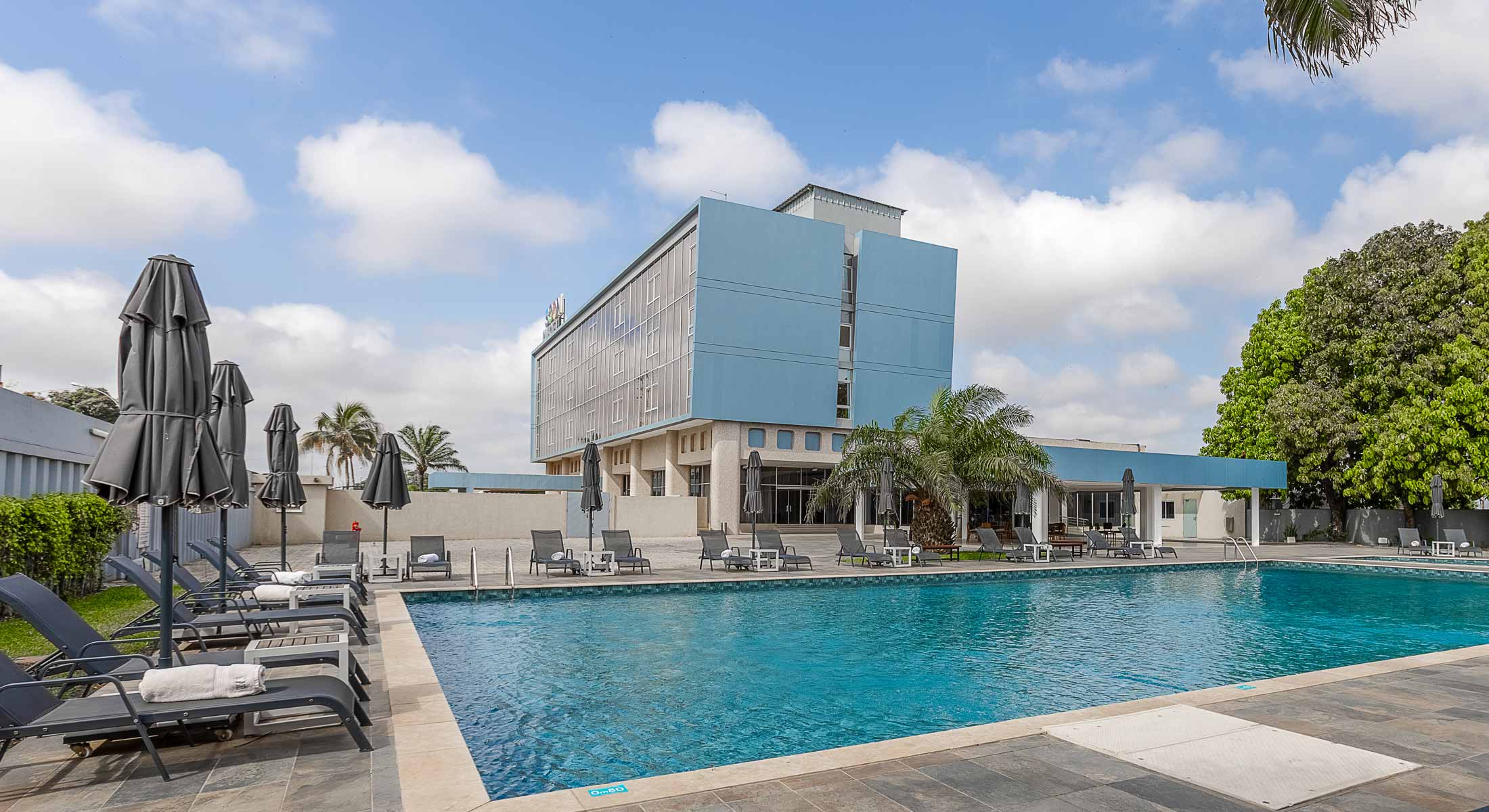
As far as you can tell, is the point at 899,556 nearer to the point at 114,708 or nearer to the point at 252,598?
the point at 252,598

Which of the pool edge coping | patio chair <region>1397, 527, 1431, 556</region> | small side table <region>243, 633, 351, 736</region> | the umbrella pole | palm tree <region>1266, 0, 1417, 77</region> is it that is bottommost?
patio chair <region>1397, 527, 1431, 556</region>

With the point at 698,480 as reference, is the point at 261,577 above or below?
below

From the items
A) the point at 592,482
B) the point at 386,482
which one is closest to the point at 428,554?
the point at 386,482

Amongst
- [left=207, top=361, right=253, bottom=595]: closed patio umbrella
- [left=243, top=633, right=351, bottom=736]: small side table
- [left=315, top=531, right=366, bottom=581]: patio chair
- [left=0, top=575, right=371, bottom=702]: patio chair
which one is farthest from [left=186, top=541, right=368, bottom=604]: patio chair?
[left=243, top=633, right=351, bottom=736]: small side table

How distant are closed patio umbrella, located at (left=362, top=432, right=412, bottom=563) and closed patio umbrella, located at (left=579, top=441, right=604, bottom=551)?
14.4ft

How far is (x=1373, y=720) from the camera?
5871mm

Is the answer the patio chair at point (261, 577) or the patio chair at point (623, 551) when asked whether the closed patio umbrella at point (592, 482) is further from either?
the patio chair at point (261, 577)

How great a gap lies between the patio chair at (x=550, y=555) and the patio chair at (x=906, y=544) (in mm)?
7624

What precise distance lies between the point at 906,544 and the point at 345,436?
168 feet

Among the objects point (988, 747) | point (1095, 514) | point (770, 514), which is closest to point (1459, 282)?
point (1095, 514)

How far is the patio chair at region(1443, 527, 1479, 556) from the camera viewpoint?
24906mm

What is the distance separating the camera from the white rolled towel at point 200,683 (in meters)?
4.48

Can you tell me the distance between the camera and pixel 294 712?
5199 mm

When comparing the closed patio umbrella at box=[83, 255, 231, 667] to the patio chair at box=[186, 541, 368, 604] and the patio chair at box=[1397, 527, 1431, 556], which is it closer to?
the patio chair at box=[186, 541, 368, 604]
